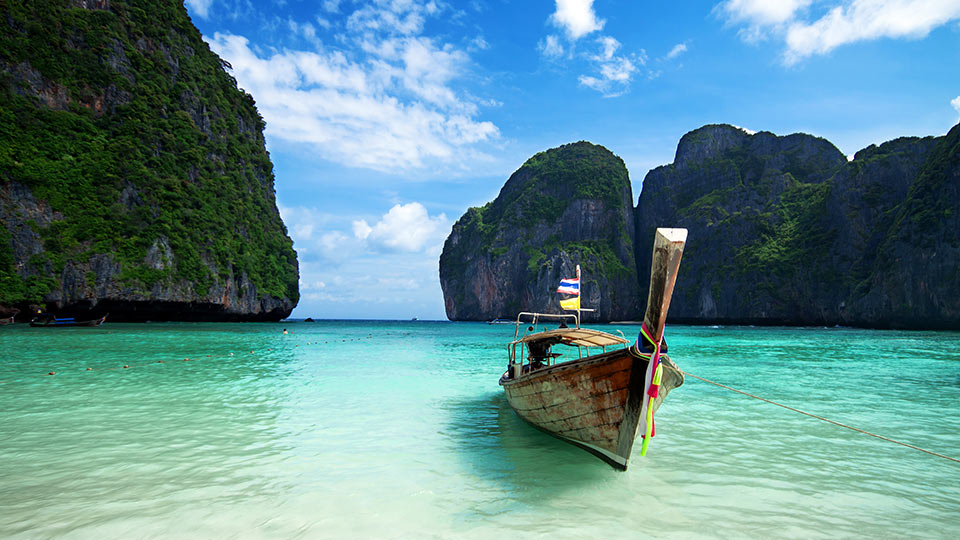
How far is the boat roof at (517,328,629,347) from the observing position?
28.9ft

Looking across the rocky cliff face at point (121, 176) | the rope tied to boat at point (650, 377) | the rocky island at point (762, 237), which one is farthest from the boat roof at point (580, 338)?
the rocky island at point (762, 237)

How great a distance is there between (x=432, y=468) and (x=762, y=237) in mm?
111322

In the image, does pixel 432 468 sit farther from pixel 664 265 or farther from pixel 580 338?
pixel 664 265

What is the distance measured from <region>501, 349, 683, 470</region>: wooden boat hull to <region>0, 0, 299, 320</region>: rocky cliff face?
5445cm

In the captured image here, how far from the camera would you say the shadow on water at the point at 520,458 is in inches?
257

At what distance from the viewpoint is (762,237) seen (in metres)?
99.4

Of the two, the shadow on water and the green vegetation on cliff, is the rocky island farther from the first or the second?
the shadow on water

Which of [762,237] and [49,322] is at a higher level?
Answer: [762,237]

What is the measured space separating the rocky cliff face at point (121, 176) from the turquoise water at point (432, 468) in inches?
1561

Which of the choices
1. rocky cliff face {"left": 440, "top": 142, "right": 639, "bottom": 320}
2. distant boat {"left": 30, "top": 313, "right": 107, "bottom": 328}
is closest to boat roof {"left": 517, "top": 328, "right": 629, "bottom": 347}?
distant boat {"left": 30, "top": 313, "right": 107, "bottom": 328}

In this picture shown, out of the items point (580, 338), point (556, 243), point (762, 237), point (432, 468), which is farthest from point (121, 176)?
point (762, 237)

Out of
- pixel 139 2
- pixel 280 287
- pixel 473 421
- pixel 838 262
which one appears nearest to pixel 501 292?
pixel 280 287

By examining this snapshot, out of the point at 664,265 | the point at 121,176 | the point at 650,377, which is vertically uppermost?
the point at 121,176

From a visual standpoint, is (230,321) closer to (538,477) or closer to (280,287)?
(280,287)
